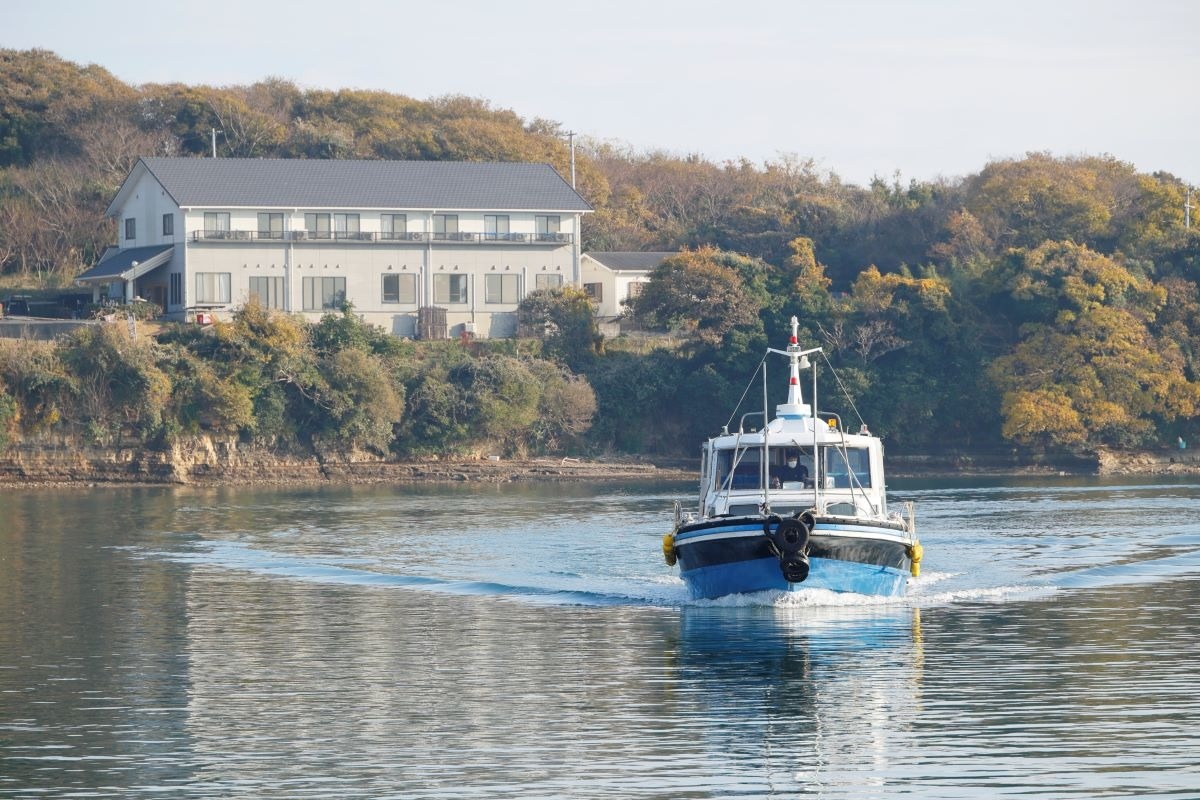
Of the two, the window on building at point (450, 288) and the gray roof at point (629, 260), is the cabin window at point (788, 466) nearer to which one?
the window on building at point (450, 288)

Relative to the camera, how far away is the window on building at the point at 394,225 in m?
92.2

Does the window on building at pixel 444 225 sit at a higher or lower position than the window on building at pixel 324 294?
higher

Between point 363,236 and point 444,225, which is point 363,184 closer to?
point 363,236

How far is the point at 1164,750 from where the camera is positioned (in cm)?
2173

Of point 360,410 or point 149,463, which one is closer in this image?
point 149,463

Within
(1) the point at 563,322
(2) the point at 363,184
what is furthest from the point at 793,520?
(2) the point at 363,184

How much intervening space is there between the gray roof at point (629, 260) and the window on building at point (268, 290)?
19563 mm

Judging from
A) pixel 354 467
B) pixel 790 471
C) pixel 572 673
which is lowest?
pixel 572 673

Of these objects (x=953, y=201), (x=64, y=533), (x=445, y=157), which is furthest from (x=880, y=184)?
(x=64, y=533)

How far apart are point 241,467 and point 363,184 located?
20.9 meters

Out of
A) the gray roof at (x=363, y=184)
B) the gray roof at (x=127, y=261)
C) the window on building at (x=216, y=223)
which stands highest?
the gray roof at (x=363, y=184)

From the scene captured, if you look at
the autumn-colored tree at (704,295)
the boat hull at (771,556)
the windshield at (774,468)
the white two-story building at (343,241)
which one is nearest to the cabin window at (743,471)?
the windshield at (774,468)

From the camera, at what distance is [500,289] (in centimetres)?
9400

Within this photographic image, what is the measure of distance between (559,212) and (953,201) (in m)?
26.6
